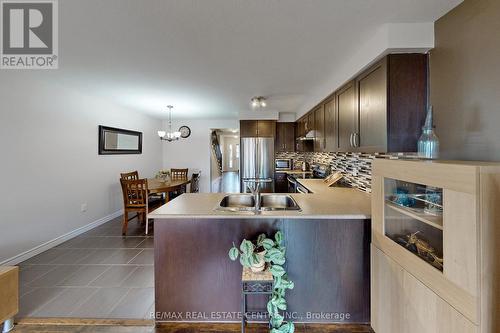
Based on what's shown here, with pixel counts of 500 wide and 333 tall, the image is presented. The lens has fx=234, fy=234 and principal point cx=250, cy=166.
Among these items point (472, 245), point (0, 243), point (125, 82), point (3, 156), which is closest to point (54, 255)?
point (0, 243)

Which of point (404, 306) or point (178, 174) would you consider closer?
point (404, 306)

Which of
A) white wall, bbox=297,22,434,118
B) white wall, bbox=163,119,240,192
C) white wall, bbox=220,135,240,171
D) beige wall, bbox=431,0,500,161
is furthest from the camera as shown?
white wall, bbox=220,135,240,171

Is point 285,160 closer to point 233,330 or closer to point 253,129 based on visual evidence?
point 253,129

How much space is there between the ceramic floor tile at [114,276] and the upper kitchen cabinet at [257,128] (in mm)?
3911

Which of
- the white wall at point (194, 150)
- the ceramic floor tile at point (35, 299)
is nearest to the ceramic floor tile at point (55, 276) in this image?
the ceramic floor tile at point (35, 299)

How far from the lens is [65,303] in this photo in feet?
6.85

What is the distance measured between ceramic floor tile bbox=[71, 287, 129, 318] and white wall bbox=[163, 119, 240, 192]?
4.92 m

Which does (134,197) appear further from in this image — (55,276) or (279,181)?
(279,181)

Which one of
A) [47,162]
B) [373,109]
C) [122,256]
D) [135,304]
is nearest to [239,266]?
[135,304]

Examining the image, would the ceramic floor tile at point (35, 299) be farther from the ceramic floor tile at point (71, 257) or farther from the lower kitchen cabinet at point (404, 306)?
the lower kitchen cabinet at point (404, 306)

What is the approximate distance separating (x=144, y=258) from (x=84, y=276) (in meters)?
0.63

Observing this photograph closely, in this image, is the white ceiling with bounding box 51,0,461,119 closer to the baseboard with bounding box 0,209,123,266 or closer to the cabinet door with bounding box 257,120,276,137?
the cabinet door with bounding box 257,120,276,137

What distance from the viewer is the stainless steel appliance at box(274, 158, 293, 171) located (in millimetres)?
5993

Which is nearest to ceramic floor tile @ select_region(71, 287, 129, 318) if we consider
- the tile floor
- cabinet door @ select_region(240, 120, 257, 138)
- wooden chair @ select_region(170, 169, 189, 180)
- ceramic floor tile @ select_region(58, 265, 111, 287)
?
the tile floor
